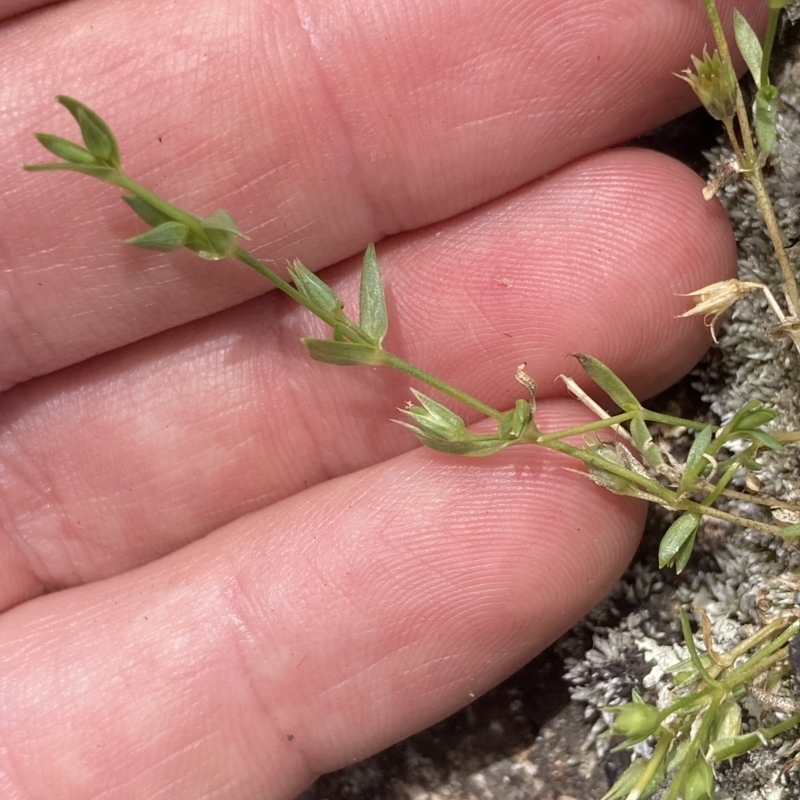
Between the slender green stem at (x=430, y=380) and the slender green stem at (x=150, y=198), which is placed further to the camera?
the slender green stem at (x=430, y=380)

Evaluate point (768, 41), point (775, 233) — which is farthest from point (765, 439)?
point (768, 41)

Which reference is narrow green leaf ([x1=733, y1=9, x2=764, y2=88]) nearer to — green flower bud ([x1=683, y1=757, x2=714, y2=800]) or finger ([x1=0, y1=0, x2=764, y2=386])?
finger ([x1=0, y1=0, x2=764, y2=386])

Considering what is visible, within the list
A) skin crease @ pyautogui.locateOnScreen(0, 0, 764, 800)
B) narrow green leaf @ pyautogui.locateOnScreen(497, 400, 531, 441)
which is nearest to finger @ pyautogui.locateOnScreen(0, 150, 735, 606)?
skin crease @ pyautogui.locateOnScreen(0, 0, 764, 800)

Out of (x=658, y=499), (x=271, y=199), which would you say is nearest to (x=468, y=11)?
(x=271, y=199)

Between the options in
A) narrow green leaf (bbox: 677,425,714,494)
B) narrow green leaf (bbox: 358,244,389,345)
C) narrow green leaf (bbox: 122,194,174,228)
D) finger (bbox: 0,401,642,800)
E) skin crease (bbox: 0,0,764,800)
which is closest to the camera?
narrow green leaf (bbox: 122,194,174,228)

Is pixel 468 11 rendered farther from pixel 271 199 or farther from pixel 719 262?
pixel 719 262

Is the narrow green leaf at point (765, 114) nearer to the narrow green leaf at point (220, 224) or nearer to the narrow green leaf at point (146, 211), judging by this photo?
the narrow green leaf at point (220, 224)

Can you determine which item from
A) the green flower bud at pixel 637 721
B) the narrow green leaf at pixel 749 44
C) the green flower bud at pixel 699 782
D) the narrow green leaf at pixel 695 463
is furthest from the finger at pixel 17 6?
the green flower bud at pixel 699 782
